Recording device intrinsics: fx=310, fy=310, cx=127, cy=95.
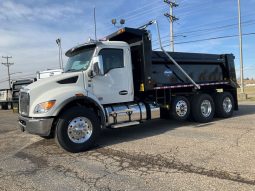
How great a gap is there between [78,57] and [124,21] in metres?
2.14

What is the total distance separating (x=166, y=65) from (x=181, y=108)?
5.10 ft

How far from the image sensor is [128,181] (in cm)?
502

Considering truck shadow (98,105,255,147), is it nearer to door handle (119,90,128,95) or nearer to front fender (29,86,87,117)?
door handle (119,90,128,95)

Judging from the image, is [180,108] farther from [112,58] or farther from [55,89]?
[55,89]

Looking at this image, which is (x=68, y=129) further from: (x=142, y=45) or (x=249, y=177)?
(x=249, y=177)

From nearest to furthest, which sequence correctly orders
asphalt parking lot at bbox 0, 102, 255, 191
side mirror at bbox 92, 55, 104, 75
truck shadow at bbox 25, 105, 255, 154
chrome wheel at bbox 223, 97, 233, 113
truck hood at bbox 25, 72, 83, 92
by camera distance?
asphalt parking lot at bbox 0, 102, 255, 191 < truck hood at bbox 25, 72, 83, 92 < side mirror at bbox 92, 55, 104, 75 < truck shadow at bbox 25, 105, 255, 154 < chrome wheel at bbox 223, 97, 233, 113

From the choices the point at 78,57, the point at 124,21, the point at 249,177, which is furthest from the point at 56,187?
the point at 124,21

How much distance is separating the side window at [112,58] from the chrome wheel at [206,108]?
154 inches

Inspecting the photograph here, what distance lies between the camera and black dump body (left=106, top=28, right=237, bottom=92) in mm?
9352

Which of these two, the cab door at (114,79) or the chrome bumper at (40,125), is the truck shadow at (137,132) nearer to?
the cab door at (114,79)

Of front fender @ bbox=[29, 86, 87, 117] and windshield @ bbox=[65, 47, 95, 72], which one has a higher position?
windshield @ bbox=[65, 47, 95, 72]

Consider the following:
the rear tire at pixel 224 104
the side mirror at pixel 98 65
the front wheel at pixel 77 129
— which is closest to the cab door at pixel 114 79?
the side mirror at pixel 98 65

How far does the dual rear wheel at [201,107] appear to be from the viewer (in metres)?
10.4

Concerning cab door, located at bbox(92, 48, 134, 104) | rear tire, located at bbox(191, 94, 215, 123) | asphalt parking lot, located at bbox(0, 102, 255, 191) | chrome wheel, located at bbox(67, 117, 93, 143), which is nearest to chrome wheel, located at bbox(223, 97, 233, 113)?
rear tire, located at bbox(191, 94, 215, 123)
